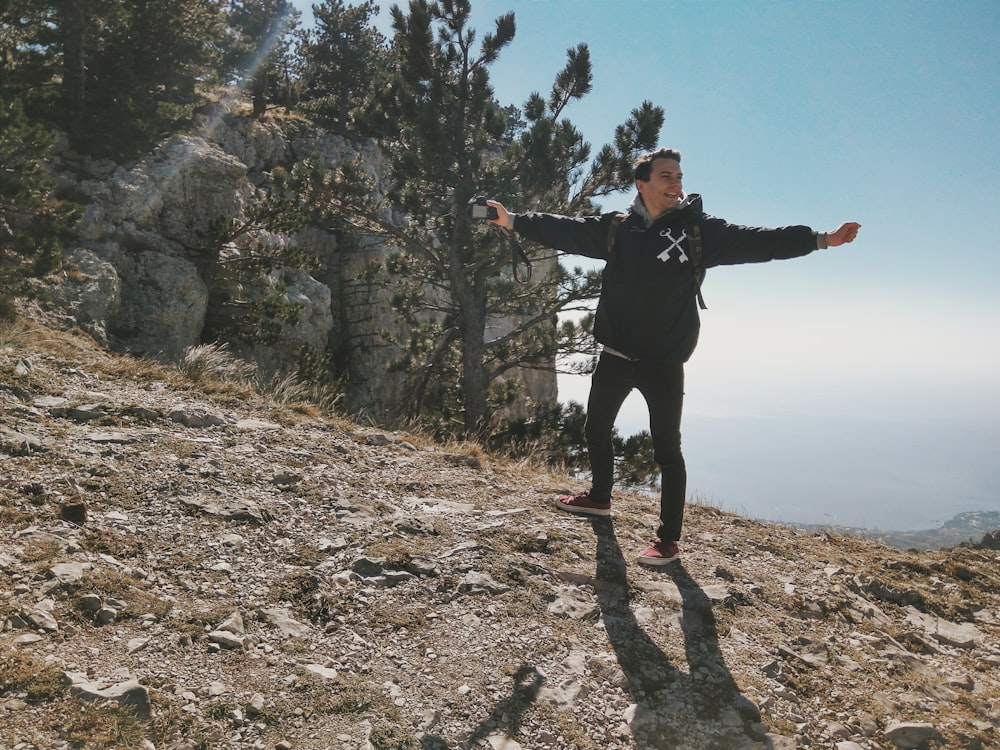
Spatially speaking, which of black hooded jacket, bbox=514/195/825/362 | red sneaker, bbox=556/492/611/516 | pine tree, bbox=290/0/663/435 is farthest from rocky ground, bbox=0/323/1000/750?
pine tree, bbox=290/0/663/435

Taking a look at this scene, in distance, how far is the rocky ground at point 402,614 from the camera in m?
2.50

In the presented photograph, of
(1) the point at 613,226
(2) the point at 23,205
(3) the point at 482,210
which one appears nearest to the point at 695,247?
(1) the point at 613,226

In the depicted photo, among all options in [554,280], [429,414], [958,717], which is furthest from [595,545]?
[554,280]

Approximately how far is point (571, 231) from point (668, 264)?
80 cm

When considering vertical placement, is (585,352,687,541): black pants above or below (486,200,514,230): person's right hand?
below

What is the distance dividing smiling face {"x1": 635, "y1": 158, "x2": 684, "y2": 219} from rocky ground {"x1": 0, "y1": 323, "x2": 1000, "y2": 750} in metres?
2.45

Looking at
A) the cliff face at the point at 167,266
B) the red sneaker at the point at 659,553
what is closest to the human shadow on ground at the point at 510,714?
the red sneaker at the point at 659,553

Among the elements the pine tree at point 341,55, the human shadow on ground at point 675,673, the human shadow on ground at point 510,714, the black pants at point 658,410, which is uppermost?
the pine tree at point 341,55

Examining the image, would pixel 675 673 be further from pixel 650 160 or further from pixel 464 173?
pixel 464 173

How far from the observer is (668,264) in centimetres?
411

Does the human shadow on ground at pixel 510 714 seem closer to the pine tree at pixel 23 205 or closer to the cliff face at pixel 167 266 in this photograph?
the cliff face at pixel 167 266

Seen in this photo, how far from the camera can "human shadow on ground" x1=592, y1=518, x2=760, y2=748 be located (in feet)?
9.16

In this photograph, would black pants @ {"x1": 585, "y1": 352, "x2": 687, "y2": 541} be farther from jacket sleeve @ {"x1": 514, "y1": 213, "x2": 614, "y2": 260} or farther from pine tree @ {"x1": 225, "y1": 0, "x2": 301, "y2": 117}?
pine tree @ {"x1": 225, "y1": 0, "x2": 301, "y2": 117}

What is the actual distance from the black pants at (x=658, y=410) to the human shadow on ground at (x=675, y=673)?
0.52m
